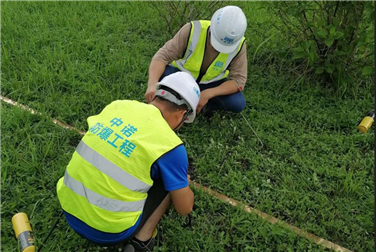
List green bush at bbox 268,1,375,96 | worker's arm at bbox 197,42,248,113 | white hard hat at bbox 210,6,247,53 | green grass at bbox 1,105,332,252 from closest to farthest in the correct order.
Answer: green grass at bbox 1,105,332,252 → white hard hat at bbox 210,6,247,53 → worker's arm at bbox 197,42,248,113 → green bush at bbox 268,1,375,96

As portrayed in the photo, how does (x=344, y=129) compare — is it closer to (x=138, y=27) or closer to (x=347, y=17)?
(x=347, y=17)

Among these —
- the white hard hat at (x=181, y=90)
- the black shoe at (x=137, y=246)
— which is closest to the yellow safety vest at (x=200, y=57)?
the white hard hat at (x=181, y=90)

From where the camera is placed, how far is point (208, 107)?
3.44 m

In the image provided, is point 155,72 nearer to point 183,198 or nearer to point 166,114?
point 166,114

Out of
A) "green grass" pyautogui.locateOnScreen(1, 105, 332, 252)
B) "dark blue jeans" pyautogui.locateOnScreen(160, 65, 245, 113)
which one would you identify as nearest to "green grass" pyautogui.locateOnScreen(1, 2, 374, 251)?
"green grass" pyautogui.locateOnScreen(1, 105, 332, 252)

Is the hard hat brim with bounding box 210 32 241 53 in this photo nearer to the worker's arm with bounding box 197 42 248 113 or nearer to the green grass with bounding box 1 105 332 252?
the worker's arm with bounding box 197 42 248 113

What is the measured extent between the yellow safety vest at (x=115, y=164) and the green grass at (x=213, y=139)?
20.7 inches

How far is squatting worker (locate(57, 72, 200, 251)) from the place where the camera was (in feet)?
5.62

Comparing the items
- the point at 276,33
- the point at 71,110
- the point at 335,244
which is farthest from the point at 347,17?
the point at 71,110

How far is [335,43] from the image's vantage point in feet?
12.7

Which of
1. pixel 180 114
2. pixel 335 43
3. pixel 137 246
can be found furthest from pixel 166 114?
pixel 335 43

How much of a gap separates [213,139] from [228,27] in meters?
1.01

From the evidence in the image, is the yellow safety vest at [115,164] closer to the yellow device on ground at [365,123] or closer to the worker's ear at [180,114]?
the worker's ear at [180,114]

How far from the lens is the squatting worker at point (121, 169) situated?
5.62ft
